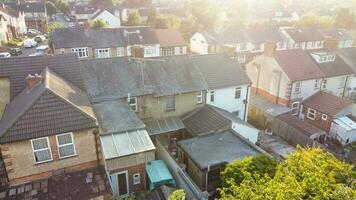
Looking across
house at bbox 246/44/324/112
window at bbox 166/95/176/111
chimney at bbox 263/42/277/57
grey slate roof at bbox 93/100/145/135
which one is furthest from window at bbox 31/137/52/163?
chimney at bbox 263/42/277/57

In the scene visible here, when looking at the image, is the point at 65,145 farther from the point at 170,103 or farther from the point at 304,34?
the point at 304,34

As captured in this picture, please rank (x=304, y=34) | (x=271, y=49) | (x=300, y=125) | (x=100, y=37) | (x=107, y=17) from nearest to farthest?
(x=300, y=125) → (x=271, y=49) → (x=100, y=37) → (x=304, y=34) → (x=107, y=17)

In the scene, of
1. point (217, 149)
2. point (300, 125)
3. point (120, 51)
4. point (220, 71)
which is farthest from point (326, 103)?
point (120, 51)

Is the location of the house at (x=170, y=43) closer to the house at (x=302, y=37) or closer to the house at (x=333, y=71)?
the house at (x=302, y=37)

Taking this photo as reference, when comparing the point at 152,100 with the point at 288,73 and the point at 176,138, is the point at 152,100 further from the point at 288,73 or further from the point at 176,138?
the point at 288,73

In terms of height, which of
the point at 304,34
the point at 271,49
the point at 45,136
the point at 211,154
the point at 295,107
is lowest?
the point at 295,107

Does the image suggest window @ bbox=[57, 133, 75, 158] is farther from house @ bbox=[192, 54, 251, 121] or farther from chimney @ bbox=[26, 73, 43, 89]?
house @ bbox=[192, 54, 251, 121]

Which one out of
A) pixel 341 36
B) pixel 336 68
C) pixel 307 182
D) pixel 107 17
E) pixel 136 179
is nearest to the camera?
pixel 307 182
